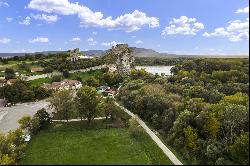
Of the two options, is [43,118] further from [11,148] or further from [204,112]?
[204,112]

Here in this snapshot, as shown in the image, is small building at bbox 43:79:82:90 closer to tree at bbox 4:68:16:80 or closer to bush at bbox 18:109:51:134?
tree at bbox 4:68:16:80

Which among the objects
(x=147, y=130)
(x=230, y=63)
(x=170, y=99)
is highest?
(x=230, y=63)

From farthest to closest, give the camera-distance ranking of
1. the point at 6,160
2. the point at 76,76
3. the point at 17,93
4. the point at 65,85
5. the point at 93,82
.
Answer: the point at 76,76 < the point at 93,82 < the point at 65,85 < the point at 17,93 < the point at 6,160

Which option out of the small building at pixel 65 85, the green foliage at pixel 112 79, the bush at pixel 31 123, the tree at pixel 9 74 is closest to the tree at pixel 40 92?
the small building at pixel 65 85

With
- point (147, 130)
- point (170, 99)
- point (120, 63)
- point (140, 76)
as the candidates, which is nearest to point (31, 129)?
point (147, 130)

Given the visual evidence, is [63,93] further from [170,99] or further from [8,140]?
[8,140]

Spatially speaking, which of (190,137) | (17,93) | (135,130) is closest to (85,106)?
(135,130)
